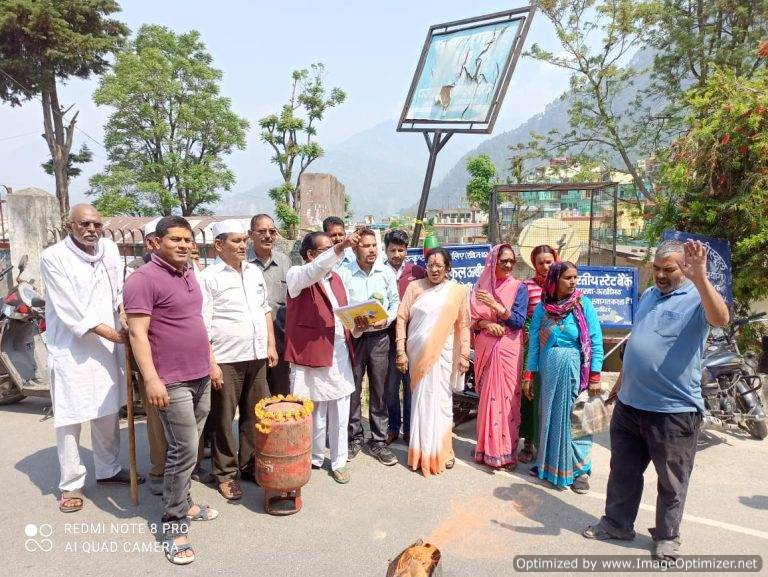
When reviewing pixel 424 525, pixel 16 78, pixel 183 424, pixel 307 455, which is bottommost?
pixel 424 525

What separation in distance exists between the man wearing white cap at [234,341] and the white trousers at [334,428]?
0.46m

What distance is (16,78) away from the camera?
21.2 metres

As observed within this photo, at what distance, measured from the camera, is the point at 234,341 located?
3434 mm

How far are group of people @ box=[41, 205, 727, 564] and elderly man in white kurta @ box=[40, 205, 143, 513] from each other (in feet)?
0.03

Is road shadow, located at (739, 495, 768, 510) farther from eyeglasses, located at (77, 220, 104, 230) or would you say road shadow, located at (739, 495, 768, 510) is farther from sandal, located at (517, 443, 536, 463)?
eyeglasses, located at (77, 220, 104, 230)

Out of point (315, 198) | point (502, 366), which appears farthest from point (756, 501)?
point (315, 198)

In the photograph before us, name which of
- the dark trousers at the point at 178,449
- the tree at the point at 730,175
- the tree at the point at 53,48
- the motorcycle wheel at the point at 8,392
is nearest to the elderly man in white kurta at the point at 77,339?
the dark trousers at the point at 178,449

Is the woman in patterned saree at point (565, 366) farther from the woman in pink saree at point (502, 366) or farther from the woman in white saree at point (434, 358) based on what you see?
the woman in white saree at point (434, 358)

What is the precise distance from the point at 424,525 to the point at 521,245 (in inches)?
170

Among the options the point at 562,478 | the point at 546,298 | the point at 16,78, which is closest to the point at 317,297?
the point at 546,298

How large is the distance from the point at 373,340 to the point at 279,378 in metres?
0.79

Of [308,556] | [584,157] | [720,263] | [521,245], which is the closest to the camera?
[308,556]

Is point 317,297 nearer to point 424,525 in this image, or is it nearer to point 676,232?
point 424,525

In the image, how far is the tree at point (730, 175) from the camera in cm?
448
